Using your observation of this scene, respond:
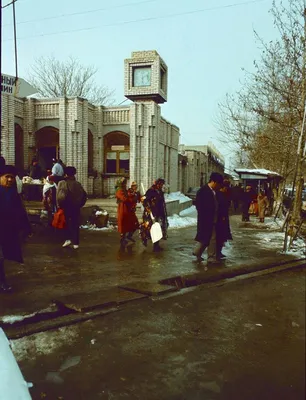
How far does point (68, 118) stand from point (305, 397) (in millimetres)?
16994

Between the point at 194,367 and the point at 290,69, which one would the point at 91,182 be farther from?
the point at 194,367

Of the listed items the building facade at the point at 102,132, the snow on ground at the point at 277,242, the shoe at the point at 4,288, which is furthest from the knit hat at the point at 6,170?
the building facade at the point at 102,132

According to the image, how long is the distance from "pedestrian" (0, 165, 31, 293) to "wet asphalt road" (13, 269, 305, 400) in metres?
1.75

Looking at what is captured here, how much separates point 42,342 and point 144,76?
1744 cm

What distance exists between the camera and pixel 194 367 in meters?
3.28

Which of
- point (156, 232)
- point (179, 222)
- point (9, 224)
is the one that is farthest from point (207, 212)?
point (179, 222)

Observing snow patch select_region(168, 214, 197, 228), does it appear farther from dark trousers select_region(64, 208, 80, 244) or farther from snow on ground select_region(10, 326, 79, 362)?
snow on ground select_region(10, 326, 79, 362)

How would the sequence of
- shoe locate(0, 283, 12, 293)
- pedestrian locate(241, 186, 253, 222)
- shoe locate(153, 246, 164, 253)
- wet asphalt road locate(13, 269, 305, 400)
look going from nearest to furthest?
wet asphalt road locate(13, 269, 305, 400), shoe locate(0, 283, 12, 293), shoe locate(153, 246, 164, 253), pedestrian locate(241, 186, 253, 222)

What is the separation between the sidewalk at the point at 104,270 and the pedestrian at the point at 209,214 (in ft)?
1.34

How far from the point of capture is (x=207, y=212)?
755cm

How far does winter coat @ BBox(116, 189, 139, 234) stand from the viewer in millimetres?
9164

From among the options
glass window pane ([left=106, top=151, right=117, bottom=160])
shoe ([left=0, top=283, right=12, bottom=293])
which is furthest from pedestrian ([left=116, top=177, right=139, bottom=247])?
glass window pane ([left=106, top=151, right=117, bottom=160])

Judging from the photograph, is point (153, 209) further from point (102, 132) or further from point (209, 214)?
point (102, 132)

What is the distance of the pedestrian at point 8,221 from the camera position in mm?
5398
